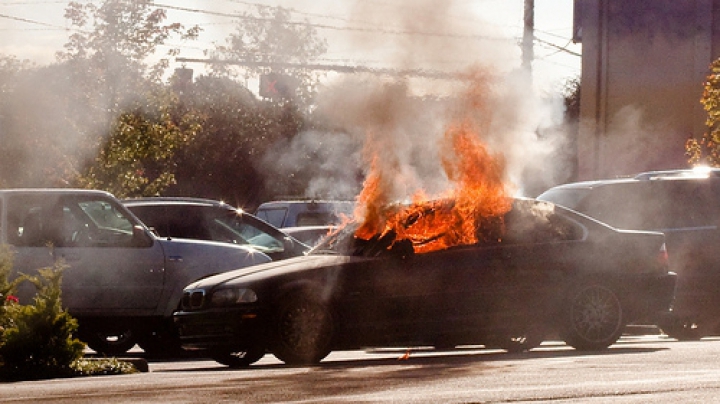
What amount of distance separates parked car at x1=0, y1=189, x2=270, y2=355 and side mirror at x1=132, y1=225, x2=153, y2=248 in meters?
0.01

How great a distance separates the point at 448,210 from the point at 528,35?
40.0 feet

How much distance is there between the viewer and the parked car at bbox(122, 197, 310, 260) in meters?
18.5

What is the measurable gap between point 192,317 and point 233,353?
63cm

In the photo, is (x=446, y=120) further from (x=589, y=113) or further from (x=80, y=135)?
(x=589, y=113)

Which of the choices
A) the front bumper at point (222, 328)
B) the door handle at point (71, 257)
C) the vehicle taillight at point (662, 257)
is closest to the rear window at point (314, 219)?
the door handle at point (71, 257)

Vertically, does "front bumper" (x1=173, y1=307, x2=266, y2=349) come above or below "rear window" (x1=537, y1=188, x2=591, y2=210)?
below

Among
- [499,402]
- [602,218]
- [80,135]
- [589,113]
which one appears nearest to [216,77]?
[589,113]

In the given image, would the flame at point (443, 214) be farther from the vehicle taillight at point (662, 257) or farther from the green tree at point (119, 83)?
the green tree at point (119, 83)

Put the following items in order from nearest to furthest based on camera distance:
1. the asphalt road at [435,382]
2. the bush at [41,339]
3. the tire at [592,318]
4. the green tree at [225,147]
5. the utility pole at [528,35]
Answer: the asphalt road at [435,382] → the bush at [41,339] → the tire at [592,318] → the utility pole at [528,35] → the green tree at [225,147]

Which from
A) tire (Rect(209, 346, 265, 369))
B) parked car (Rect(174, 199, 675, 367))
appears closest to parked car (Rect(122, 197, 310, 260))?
parked car (Rect(174, 199, 675, 367))

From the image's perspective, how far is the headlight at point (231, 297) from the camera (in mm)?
13656

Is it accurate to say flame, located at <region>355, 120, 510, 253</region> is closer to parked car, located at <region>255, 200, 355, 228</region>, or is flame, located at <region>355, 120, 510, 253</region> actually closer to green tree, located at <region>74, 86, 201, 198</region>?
parked car, located at <region>255, 200, 355, 228</region>

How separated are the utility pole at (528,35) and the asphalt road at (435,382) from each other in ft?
34.4

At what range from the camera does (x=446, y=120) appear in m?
16.9
